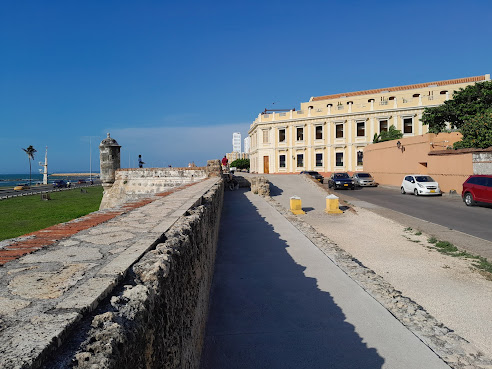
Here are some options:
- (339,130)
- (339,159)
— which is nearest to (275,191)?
(339,159)

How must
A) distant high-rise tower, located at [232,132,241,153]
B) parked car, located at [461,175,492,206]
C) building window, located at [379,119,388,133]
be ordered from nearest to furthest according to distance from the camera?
parked car, located at [461,175,492,206] < building window, located at [379,119,388,133] < distant high-rise tower, located at [232,132,241,153]

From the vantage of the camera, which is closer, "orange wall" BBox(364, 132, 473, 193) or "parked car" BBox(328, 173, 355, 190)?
"orange wall" BBox(364, 132, 473, 193)

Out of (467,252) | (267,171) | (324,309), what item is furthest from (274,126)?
(324,309)

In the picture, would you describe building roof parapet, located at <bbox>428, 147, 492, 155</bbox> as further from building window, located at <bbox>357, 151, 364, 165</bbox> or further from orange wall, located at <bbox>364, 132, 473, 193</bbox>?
A: building window, located at <bbox>357, 151, 364, 165</bbox>

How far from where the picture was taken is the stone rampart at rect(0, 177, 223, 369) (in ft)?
4.04

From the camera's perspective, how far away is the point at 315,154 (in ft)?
153

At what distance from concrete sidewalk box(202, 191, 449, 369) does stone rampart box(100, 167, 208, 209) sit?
1208 centimetres

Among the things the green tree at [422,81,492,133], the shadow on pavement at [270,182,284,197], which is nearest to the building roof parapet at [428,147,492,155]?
the green tree at [422,81,492,133]

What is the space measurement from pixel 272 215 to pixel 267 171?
3607 centimetres

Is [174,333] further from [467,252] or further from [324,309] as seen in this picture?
[467,252]

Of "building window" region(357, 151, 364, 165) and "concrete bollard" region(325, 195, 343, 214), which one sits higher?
"building window" region(357, 151, 364, 165)

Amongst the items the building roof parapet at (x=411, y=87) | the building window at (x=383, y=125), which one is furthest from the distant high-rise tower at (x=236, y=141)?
the building window at (x=383, y=125)

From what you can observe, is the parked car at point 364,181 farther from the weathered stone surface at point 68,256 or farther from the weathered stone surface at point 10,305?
the weathered stone surface at point 10,305

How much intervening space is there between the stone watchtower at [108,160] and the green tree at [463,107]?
85.4 ft
